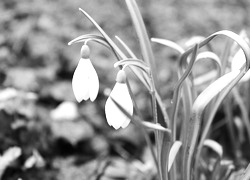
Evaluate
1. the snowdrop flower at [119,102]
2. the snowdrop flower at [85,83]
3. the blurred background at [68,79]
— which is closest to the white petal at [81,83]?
the snowdrop flower at [85,83]

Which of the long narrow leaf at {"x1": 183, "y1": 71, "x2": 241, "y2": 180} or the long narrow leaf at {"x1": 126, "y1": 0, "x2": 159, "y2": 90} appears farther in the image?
the long narrow leaf at {"x1": 126, "y1": 0, "x2": 159, "y2": 90}

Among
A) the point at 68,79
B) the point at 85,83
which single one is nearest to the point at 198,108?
the point at 85,83

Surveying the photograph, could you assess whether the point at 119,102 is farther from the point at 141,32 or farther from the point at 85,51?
the point at 141,32

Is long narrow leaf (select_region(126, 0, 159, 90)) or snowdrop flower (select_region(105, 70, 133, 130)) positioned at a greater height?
long narrow leaf (select_region(126, 0, 159, 90))

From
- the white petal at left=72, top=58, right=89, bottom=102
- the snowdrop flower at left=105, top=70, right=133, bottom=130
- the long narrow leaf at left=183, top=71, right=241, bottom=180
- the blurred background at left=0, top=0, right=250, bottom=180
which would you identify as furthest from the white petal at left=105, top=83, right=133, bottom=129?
the blurred background at left=0, top=0, right=250, bottom=180

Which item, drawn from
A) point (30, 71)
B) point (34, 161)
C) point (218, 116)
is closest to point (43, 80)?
Answer: point (30, 71)

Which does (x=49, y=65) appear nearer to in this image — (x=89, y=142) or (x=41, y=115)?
(x=41, y=115)

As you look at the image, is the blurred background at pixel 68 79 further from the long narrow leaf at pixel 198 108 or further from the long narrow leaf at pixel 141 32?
the long narrow leaf at pixel 198 108

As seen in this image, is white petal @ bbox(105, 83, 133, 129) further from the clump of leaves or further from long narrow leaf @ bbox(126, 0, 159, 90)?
long narrow leaf @ bbox(126, 0, 159, 90)

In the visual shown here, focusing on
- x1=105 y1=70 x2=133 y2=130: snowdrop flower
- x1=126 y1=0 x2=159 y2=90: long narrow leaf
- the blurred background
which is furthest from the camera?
the blurred background
